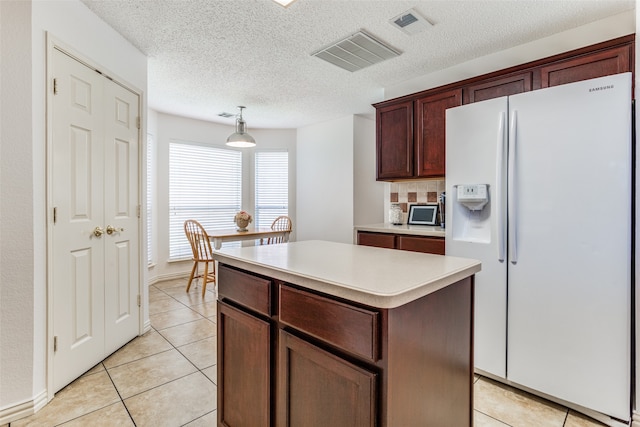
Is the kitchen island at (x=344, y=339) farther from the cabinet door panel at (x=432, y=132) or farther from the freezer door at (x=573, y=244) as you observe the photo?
the cabinet door panel at (x=432, y=132)

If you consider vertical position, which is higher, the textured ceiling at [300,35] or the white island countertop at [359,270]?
the textured ceiling at [300,35]

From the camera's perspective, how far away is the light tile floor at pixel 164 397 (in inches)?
69.5

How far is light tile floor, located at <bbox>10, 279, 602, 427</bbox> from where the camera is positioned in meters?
1.77

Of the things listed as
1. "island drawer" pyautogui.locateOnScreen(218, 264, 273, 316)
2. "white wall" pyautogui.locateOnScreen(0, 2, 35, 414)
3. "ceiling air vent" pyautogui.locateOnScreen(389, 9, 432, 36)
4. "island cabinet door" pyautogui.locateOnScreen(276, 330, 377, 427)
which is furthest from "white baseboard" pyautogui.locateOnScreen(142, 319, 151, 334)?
"ceiling air vent" pyautogui.locateOnScreen(389, 9, 432, 36)

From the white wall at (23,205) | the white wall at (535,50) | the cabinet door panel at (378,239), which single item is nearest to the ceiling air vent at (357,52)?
the white wall at (535,50)

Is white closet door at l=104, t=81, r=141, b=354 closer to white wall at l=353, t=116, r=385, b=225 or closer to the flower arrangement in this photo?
the flower arrangement

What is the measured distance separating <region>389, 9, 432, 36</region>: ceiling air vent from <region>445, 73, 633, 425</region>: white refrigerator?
0.69 m

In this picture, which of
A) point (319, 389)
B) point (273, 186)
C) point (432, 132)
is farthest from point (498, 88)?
point (273, 186)

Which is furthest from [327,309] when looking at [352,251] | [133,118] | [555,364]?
[133,118]

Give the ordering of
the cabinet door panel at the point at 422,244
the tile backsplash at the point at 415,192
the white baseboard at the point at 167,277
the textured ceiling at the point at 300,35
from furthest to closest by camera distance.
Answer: the white baseboard at the point at 167,277 → the tile backsplash at the point at 415,192 → the cabinet door panel at the point at 422,244 → the textured ceiling at the point at 300,35

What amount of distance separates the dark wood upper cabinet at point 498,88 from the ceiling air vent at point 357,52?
70 centimetres

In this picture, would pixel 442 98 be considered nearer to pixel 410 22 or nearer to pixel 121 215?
pixel 410 22

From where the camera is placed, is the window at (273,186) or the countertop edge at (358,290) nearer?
the countertop edge at (358,290)

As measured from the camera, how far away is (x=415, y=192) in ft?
11.7
